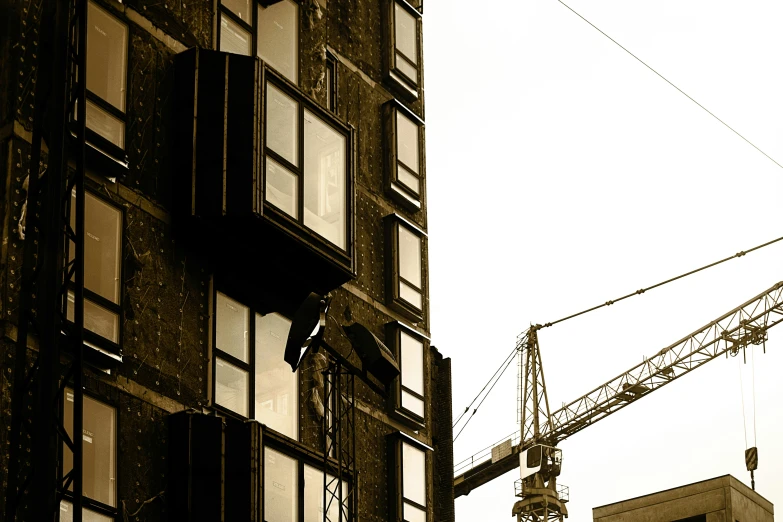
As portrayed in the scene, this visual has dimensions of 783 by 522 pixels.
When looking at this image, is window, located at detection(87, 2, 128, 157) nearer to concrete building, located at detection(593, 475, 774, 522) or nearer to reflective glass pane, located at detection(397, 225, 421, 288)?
reflective glass pane, located at detection(397, 225, 421, 288)

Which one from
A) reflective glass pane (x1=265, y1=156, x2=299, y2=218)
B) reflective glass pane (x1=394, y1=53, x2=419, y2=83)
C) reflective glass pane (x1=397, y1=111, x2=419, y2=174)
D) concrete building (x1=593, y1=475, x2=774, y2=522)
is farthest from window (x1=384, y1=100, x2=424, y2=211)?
concrete building (x1=593, y1=475, x2=774, y2=522)

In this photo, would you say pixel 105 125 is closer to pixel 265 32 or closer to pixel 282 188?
pixel 282 188

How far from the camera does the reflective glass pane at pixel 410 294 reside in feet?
127

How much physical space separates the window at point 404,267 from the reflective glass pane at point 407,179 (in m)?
1.19

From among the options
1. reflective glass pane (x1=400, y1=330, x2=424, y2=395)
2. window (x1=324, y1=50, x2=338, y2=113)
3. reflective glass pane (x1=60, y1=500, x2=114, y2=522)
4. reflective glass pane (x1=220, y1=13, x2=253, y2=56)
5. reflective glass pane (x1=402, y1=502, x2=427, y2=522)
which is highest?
window (x1=324, y1=50, x2=338, y2=113)

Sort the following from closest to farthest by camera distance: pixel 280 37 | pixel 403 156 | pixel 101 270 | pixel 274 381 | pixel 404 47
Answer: pixel 101 270 < pixel 274 381 < pixel 280 37 < pixel 403 156 < pixel 404 47

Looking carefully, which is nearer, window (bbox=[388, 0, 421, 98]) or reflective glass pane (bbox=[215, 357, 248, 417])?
reflective glass pane (bbox=[215, 357, 248, 417])

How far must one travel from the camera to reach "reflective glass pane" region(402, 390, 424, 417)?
37875 millimetres

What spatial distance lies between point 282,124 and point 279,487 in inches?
284

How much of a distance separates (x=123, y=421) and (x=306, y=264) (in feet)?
20.6

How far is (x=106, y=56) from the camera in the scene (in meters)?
28.6

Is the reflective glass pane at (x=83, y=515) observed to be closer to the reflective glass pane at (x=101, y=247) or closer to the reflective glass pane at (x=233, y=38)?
the reflective glass pane at (x=101, y=247)

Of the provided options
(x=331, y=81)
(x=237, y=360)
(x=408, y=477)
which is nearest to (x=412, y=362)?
(x=408, y=477)

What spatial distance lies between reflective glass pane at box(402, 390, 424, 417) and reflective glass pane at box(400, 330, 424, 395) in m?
0.22
